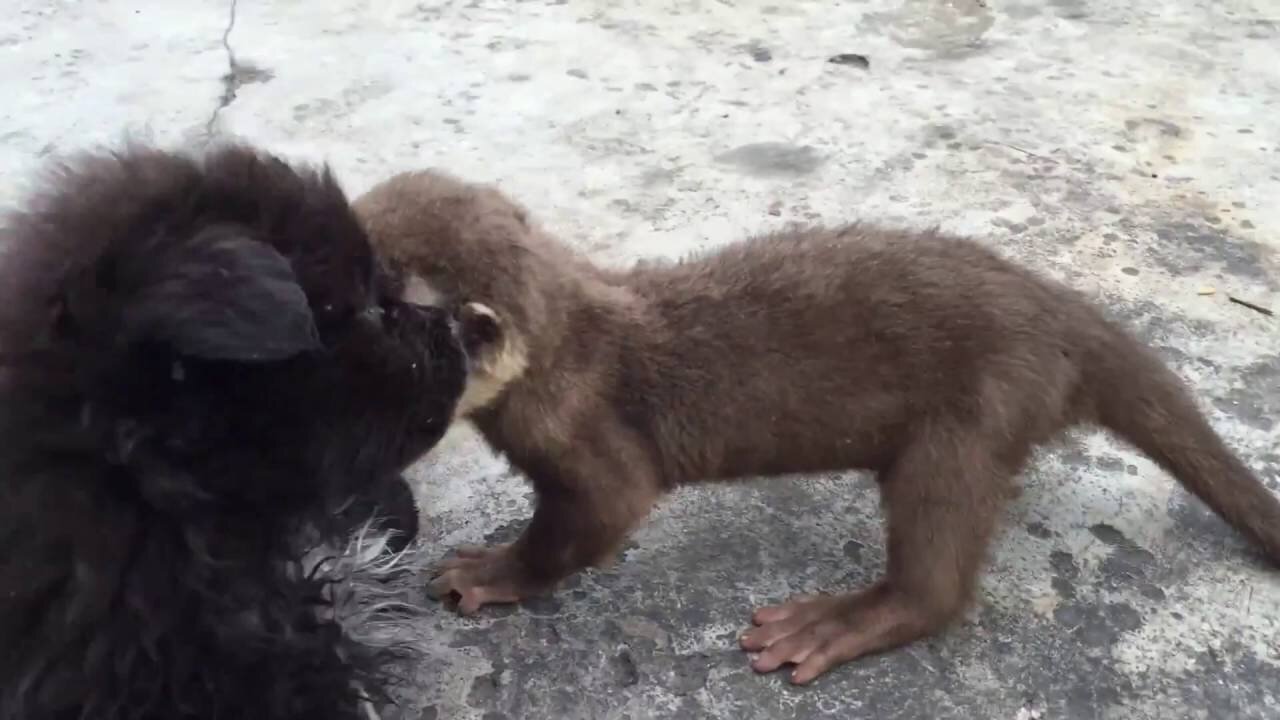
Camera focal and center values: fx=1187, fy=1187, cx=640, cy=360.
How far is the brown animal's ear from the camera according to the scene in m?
2.27

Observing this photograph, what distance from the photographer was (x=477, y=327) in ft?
7.50

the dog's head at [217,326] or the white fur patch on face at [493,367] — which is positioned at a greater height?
the dog's head at [217,326]

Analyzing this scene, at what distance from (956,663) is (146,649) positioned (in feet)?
5.20

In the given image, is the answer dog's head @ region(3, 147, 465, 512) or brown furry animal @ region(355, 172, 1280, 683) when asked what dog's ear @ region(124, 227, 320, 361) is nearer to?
dog's head @ region(3, 147, 465, 512)

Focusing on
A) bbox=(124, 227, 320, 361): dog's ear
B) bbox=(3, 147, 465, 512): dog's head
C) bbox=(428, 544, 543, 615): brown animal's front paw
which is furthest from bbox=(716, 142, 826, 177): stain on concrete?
bbox=(124, 227, 320, 361): dog's ear

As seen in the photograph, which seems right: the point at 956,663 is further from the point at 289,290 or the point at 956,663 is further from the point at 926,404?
the point at 289,290

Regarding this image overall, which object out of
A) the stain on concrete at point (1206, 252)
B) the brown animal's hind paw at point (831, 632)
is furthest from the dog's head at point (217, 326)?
the stain on concrete at point (1206, 252)

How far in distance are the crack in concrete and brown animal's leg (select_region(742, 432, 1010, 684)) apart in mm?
3017

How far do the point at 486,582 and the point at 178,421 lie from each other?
1108 millimetres

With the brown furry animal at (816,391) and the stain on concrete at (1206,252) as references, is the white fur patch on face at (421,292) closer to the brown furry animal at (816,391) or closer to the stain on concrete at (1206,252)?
the brown furry animal at (816,391)

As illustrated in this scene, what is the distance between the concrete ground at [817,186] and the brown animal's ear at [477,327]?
678mm

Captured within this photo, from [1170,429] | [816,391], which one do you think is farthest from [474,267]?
[1170,429]

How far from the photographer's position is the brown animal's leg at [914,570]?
7.73ft

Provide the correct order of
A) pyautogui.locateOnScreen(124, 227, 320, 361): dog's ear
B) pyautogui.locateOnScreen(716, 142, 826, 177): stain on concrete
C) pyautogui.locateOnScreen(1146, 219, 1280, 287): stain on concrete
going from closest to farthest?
1. pyautogui.locateOnScreen(124, 227, 320, 361): dog's ear
2. pyautogui.locateOnScreen(1146, 219, 1280, 287): stain on concrete
3. pyautogui.locateOnScreen(716, 142, 826, 177): stain on concrete
